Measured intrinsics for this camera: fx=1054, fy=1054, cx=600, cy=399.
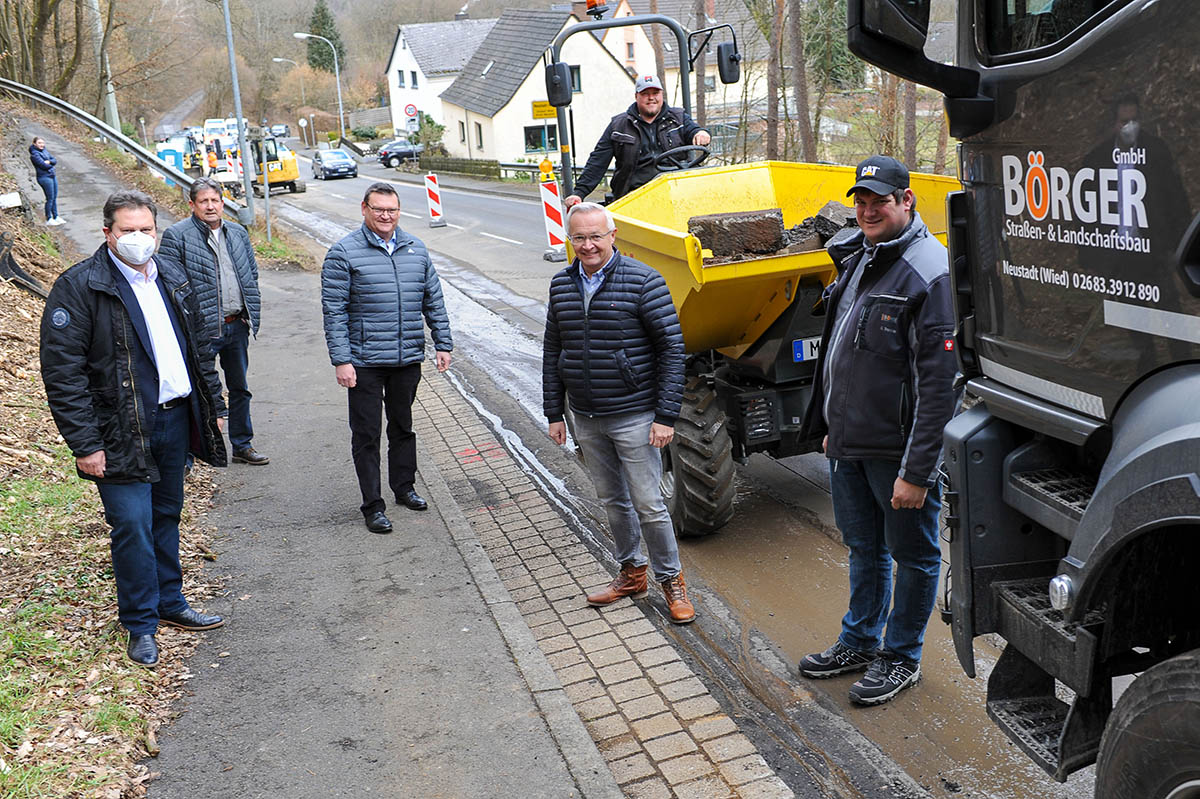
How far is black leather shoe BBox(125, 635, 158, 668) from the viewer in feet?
15.4

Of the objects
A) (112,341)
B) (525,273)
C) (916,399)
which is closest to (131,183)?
(525,273)

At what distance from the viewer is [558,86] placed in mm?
7820

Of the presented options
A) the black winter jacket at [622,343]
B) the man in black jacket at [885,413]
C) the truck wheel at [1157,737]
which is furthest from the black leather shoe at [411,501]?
the truck wheel at [1157,737]

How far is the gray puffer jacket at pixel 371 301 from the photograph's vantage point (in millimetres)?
6277

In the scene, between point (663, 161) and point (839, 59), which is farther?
point (839, 59)

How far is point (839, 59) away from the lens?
106 feet

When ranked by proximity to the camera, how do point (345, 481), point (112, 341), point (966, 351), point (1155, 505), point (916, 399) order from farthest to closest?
1. point (345, 481)
2. point (112, 341)
3. point (916, 399)
4. point (966, 351)
5. point (1155, 505)

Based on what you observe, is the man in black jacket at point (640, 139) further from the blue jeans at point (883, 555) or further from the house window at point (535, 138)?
the house window at point (535, 138)

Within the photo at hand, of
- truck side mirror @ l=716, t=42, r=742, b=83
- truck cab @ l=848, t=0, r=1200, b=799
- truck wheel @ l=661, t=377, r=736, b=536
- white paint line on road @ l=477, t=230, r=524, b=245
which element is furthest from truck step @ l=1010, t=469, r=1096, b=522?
white paint line on road @ l=477, t=230, r=524, b=245

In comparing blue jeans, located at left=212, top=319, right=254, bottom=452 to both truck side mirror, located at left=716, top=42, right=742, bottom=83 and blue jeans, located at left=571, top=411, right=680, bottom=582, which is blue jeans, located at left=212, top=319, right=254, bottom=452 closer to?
blue jeans, located at left=571, top=411, right=680, bottom=582

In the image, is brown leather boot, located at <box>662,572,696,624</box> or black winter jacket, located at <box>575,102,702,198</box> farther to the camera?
black winter jacket, located at <box>575,102,702,198</box>

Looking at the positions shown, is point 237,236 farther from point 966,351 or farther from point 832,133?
point 832,133

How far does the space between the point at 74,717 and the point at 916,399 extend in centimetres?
350

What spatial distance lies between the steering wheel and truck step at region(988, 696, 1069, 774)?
5097mm
